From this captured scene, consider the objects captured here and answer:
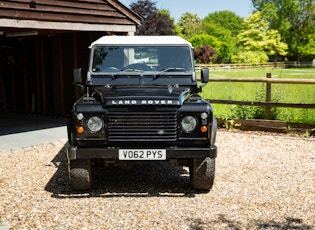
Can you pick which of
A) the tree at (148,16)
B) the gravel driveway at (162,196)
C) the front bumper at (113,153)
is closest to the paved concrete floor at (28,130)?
the gravel driveway at (162,196)

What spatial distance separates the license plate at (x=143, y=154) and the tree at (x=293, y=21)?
200 ft

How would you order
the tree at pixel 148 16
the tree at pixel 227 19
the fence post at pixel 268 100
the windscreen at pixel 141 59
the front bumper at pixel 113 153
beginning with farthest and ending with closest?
1. the tree at pixel 227 19
2. the tree at pixel 148 16
3. the fence post at pixel 268 100
4. the windscreen at pixel 141 59
5. the front bumper at pixel 113 153

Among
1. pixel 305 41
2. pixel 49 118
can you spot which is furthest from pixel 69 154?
pixel 305 41

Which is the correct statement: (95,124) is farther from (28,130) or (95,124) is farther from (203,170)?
(28,130)

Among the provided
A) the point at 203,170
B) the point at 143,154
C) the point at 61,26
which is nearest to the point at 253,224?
the point at 203,170

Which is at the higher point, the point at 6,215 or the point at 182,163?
the point at 182,163

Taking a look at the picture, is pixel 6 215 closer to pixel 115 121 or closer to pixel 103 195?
pixel 103 195

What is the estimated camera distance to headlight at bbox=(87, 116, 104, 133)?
4.88m

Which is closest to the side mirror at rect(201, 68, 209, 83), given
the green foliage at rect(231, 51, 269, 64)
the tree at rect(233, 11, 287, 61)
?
the green foliage at rect(231, 51, 269, 64)

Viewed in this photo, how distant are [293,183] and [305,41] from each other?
61552 millimetres

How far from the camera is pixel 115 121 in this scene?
490 cm

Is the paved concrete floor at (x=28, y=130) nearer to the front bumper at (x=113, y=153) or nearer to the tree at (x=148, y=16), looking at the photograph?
the front bumper at (x=113, y=153)

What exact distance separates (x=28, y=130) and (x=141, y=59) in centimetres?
517

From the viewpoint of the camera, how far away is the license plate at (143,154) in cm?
488
